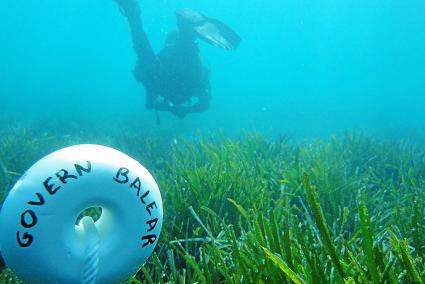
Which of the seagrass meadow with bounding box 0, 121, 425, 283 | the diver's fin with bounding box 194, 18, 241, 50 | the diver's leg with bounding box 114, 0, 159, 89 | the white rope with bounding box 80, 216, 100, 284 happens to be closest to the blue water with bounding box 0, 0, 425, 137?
the diver's fin with bounding box 194, 18, 241, 50

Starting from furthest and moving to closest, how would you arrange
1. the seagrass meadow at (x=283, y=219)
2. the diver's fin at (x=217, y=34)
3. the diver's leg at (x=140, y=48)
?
the diver's fin at (x=217, y=34), the diver's leg at (x=140, y=48), the seagrass meadow at (x=283, y=219)

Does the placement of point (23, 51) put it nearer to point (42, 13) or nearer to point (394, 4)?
point (42, 13)

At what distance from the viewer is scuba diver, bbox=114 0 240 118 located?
11.4 meters

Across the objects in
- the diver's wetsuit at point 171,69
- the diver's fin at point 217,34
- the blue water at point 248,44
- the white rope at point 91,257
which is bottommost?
the white rope at point 91,257

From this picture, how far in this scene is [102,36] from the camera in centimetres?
15675

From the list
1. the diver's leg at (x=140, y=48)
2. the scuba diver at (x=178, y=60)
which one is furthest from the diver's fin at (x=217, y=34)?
the diver's leg at (x=140, y=48)

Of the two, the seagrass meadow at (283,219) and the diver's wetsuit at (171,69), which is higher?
the diver's wetsuit at (171,69)

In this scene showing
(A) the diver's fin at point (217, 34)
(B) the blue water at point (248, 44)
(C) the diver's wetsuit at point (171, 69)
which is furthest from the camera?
(B) the blue water at point (248, 44)

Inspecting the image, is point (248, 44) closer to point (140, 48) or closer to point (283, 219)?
point (140, 48)

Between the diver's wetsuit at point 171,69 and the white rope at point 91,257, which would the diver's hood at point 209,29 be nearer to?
the diver's wetsuit at point 171,69

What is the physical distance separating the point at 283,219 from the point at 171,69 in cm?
993

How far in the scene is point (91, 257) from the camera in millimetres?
1514

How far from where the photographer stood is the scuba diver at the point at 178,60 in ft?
37.3

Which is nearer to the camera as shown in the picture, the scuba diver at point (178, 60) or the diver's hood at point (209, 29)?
the scuba diver at point (178, 60)
